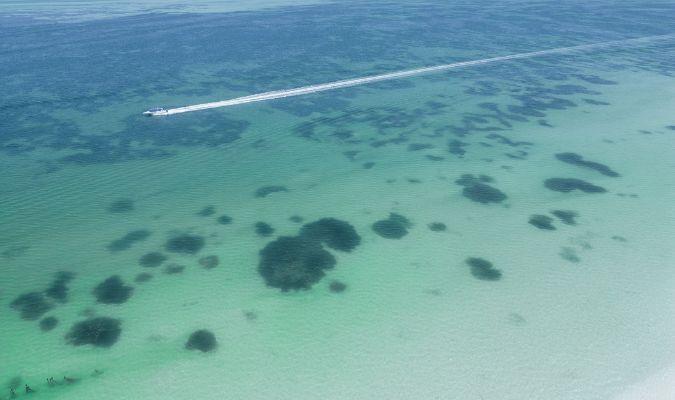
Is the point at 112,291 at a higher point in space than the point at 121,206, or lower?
lower

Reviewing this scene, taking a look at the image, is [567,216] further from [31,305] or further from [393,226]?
[31,305]

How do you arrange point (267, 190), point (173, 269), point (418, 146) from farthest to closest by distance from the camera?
point (418, 146)
point (267, 190)
point (173, 269)

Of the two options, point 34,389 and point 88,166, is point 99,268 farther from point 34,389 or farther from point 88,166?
point 88,166

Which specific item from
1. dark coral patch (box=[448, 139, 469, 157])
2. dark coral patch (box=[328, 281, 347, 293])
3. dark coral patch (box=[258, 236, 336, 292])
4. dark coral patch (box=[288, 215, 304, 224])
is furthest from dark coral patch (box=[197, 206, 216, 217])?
dark coral patch (box=[448, 139, 469, 157])

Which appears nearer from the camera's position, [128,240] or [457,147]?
[128,240]

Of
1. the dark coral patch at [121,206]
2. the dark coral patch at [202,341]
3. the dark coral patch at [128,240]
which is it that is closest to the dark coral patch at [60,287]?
the dark coral patch at [128,240]

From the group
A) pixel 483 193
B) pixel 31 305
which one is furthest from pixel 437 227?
pixel 31 305

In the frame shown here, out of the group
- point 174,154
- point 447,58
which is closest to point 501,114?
point 447,58

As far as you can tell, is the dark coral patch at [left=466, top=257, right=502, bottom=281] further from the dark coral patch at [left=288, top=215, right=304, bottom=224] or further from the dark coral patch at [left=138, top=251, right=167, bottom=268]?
the dark coral patch at [left=138, top=251, right=167, bottom=268]
